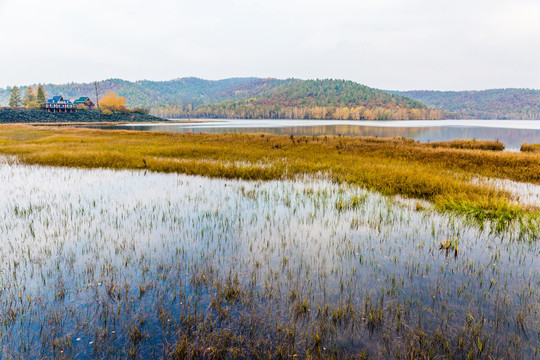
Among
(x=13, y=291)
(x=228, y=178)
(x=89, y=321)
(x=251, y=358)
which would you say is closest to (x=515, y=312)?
(x=251, y=358)

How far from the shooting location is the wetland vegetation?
3.87 m

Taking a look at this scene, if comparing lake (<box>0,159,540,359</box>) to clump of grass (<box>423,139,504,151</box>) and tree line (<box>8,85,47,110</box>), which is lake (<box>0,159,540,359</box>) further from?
tree line (<box>8,85,47,110</box>)

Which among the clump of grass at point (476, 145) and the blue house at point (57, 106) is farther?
the blue house at point (57, 106)

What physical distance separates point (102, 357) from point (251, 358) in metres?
1.94

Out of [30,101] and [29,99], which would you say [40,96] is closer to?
[30,101]

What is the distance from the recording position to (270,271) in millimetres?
5812

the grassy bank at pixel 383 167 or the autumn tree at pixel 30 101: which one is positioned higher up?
the autumn tree at pixel 30 101

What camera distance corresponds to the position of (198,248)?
686 centimetres

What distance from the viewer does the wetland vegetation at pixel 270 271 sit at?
3.87 metres

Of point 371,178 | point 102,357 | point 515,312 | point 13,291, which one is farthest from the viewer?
point 371,178

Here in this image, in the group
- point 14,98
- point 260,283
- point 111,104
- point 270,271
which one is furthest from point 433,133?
point 14,98

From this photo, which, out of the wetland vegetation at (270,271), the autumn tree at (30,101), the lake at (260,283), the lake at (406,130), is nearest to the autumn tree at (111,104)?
the autumn tree at (30,101)

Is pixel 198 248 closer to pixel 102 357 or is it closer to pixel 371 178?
pixel 102 357

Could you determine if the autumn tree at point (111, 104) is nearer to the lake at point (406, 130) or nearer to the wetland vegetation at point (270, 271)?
the lake at point (406, 130)
